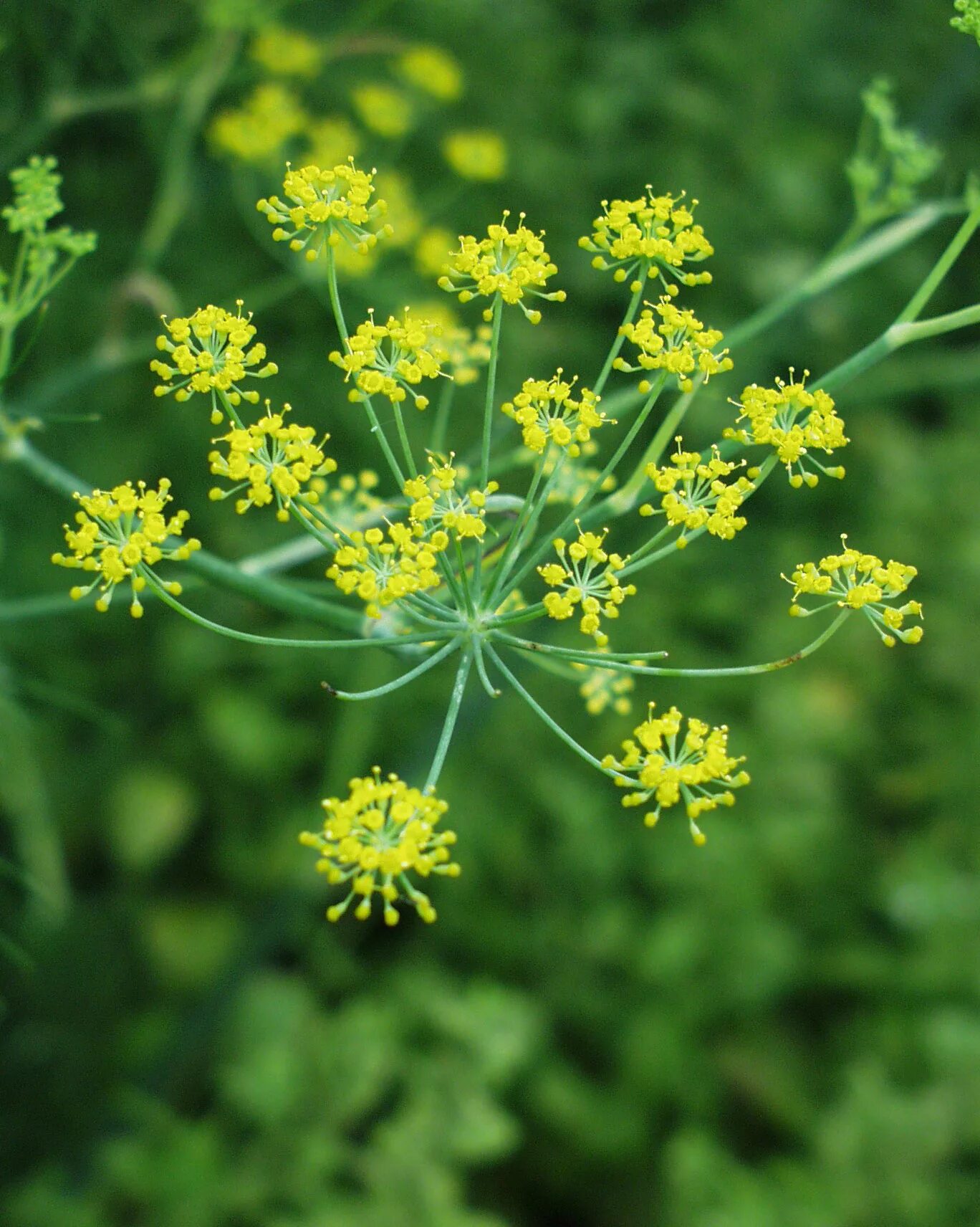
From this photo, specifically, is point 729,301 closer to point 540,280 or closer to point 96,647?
point 96,647

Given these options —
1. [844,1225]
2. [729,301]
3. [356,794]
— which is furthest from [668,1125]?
[729,301]

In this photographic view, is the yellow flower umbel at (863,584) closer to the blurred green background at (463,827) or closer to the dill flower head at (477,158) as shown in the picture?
the blurred green background at (463,827)

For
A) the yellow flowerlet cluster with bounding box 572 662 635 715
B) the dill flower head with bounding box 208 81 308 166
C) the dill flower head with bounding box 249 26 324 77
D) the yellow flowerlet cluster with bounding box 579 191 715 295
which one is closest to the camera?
the yellow flowerlet cluster with bounding box 579 191 715 295

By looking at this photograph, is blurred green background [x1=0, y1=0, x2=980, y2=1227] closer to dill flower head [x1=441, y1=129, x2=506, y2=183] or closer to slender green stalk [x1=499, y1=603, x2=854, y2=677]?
dill flower head [x1=441, y1=129, x2=506, y2=183]

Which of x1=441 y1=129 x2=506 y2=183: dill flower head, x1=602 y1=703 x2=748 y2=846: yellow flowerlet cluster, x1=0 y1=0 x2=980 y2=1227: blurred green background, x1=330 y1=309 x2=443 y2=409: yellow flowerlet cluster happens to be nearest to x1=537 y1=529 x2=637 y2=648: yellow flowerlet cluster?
x1=602 y1=703 x2=748 y2=846: yellow flowerlet cluster

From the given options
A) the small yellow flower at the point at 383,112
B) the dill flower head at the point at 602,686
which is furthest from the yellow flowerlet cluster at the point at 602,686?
the small yellow flower at the point at 383,112

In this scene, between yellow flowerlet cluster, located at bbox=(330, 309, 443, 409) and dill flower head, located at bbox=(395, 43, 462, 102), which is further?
dill flower head, located at bbox=(395, 43, 462, 102)
